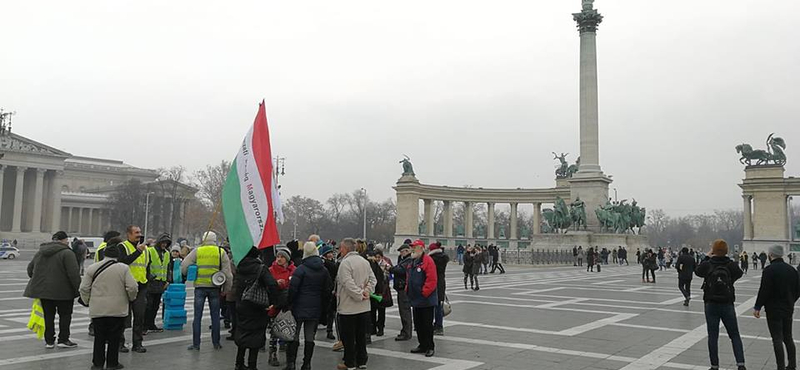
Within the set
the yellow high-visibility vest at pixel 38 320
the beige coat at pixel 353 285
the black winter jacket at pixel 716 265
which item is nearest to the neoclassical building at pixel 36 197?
the yellow high-visibility vest at pixel 38 320

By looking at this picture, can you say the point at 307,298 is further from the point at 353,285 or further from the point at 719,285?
the point at 719,285

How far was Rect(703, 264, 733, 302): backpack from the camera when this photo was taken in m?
8.38

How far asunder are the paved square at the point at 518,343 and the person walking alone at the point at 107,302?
0.45m

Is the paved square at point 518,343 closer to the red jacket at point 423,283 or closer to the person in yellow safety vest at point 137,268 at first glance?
the person in yellow safety vest at point 137,268

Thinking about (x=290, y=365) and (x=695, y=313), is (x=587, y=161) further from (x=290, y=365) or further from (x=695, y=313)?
(x=290, y=365)

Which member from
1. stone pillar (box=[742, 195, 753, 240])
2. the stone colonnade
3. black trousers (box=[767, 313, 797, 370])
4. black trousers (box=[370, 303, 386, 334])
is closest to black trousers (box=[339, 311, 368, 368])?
black trousers (box=[370, 303, 386, 334])

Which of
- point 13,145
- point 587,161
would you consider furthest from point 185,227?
point 587,161

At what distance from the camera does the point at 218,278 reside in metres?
9.45

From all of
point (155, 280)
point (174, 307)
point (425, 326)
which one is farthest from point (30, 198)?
point (425, 326)

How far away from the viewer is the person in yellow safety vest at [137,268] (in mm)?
9352

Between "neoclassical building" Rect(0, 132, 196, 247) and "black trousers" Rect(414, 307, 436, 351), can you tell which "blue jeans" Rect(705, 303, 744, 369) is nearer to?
"black trousers" Rect(414, 307, 436, 351)

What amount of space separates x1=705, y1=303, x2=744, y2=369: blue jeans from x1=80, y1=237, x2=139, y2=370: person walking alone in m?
7.77

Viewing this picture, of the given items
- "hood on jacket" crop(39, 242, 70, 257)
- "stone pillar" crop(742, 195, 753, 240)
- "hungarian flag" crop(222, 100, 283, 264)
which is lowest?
"hood on jacket" crop(39, 242, 70, 257)

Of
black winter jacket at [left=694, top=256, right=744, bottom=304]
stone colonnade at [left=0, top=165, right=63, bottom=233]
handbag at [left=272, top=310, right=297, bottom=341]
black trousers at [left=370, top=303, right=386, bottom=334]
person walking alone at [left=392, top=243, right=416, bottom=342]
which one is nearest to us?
handbag at [left=272, top=310, right=297, bottom=341]
